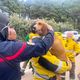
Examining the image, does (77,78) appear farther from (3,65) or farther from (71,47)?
(3,65)

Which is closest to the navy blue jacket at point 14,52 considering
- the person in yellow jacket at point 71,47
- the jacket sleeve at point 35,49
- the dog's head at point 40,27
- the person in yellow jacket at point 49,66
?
the jacket sleeve at point 35,49

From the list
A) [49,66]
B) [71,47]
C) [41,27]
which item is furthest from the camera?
[71,47]

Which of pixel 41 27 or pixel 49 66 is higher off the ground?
pixel 41 27

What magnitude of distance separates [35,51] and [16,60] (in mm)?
166

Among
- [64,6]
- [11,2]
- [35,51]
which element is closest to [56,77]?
[35,51]

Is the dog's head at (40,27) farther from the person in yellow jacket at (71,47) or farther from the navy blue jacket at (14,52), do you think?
the person in yellow jacket at (71,47)

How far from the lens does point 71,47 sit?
303 inches

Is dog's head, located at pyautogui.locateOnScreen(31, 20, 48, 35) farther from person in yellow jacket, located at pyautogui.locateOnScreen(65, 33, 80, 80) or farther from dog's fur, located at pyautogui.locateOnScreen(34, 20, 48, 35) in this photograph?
person in yellow jacket, located at pyautogui.locateOnScreen(65, 33, 80, 80)

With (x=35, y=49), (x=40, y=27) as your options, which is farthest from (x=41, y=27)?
(x=35, y=49)

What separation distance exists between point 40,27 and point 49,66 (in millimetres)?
537

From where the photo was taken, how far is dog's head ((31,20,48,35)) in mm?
3413

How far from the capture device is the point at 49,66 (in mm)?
3814

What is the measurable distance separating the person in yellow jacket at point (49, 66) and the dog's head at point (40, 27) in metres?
0.33

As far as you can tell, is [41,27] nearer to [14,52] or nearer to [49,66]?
[49,66]
